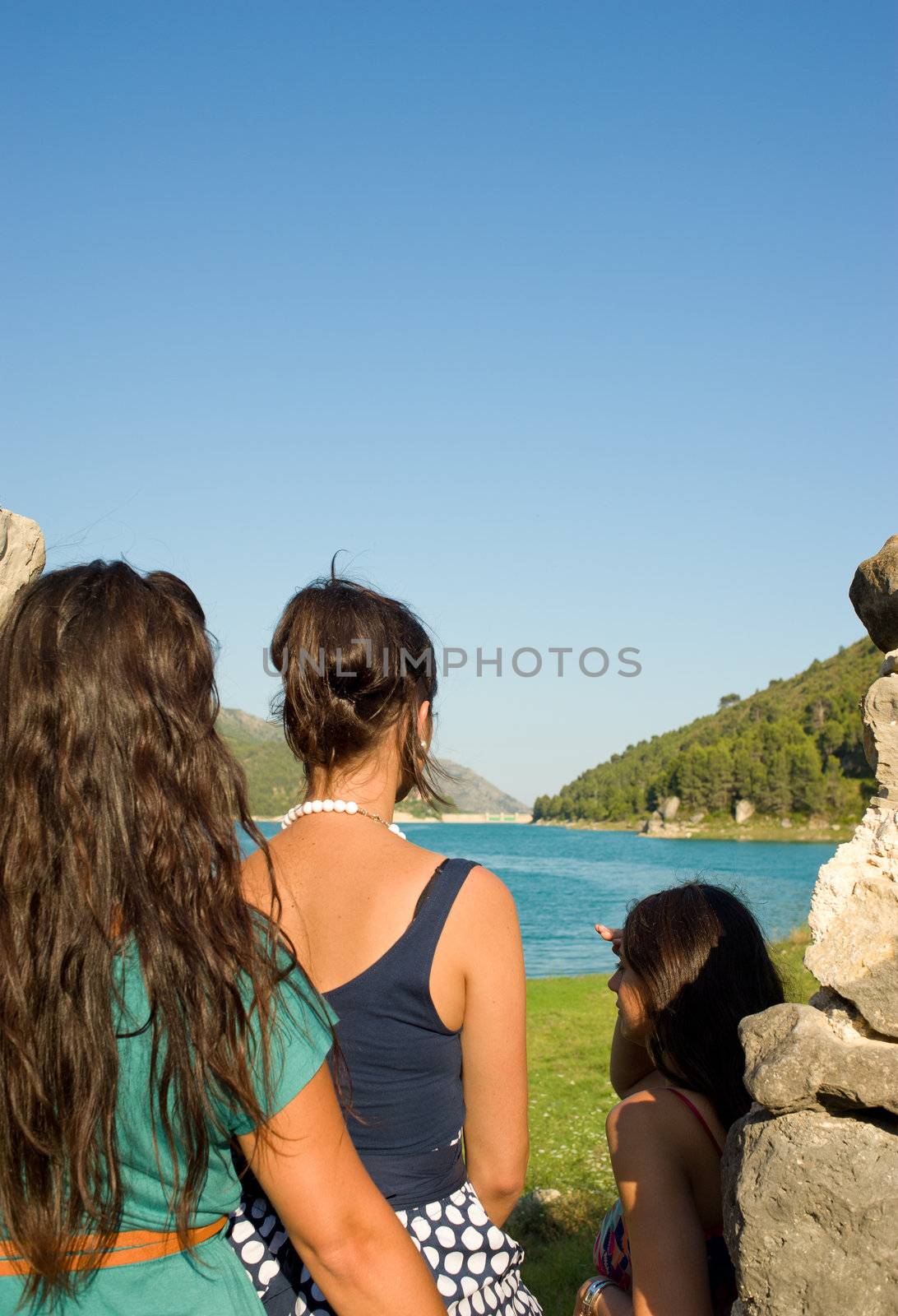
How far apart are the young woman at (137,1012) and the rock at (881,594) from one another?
2.01 m

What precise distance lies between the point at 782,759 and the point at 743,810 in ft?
32.7

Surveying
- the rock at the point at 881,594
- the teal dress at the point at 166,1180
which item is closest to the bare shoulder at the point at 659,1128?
the teal dress at the point at 166,1180

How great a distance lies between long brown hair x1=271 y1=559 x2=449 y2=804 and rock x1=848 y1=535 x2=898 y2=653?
135cm

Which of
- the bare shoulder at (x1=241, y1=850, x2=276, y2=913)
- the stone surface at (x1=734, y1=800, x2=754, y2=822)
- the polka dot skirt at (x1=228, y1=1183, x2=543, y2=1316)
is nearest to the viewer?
the polka dot skirt at (x1=228, y1=1183, x2=543, y2=1316)

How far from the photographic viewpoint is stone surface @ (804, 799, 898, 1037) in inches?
81.0

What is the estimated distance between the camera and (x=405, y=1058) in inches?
83.6

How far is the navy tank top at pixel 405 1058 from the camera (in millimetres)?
2088

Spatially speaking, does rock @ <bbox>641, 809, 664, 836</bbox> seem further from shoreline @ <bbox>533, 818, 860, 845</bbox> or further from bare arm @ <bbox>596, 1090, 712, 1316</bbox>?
bare arm @ <bbox>596, 1090, 712, 1316</bbox>

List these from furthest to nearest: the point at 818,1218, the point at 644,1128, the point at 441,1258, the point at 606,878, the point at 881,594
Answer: the point at 606,878 < the point at 881,594 < the point at 644,1128 < the point at 441,1258 < the point at 818,1218

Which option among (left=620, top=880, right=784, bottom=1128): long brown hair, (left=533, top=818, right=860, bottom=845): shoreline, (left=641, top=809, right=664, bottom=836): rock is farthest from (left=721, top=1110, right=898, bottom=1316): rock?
(left=641, top=809, right=664, bottom=836): rock

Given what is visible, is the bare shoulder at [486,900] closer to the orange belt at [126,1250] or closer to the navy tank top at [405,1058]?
the navy tank top at [405,1058]

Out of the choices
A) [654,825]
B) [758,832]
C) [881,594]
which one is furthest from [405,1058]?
[654,825]

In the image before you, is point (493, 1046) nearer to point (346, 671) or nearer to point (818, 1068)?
point (818, 1068)

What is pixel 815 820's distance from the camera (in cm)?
8050
